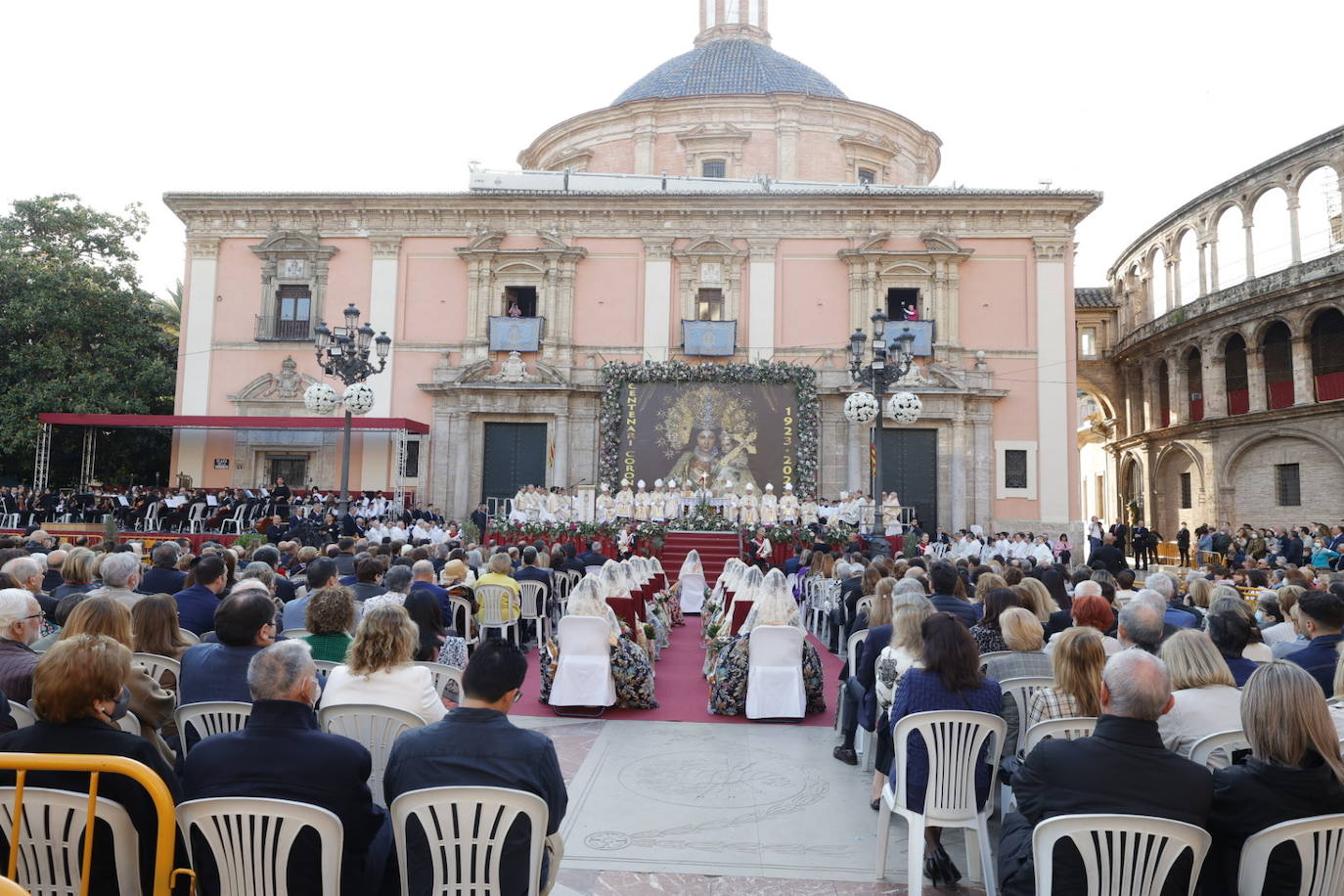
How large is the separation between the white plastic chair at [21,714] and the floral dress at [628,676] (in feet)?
15.0

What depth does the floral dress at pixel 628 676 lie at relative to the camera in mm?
7883

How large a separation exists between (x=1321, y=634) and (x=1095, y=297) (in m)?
34.5

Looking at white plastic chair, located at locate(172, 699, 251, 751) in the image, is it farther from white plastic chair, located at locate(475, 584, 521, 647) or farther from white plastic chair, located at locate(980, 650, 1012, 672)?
white plastic chair, located at locate(475, 584, 521, 647)

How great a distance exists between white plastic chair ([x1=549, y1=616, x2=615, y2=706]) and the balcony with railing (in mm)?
20554

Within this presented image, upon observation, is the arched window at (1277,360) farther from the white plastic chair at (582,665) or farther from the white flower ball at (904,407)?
the white plastic chair at (582,665)

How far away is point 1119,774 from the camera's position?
3066 millimetres

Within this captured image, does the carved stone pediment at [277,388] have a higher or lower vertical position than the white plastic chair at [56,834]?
higher

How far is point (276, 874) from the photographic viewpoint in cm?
284

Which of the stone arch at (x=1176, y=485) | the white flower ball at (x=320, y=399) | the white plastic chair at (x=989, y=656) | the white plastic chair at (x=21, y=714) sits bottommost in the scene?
the white plastic chair at (x=21, y=714)

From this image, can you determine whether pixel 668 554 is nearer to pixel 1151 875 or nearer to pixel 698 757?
pixel 698 757

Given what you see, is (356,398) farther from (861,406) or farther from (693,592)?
(861,406)

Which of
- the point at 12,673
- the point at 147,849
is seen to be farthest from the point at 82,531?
the point at 147,849

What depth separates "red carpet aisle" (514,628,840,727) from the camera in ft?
25.5

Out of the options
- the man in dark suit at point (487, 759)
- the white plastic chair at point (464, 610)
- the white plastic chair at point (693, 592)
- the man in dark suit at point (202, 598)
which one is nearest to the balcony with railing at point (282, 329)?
the white plastic chair at point (693, 592)
